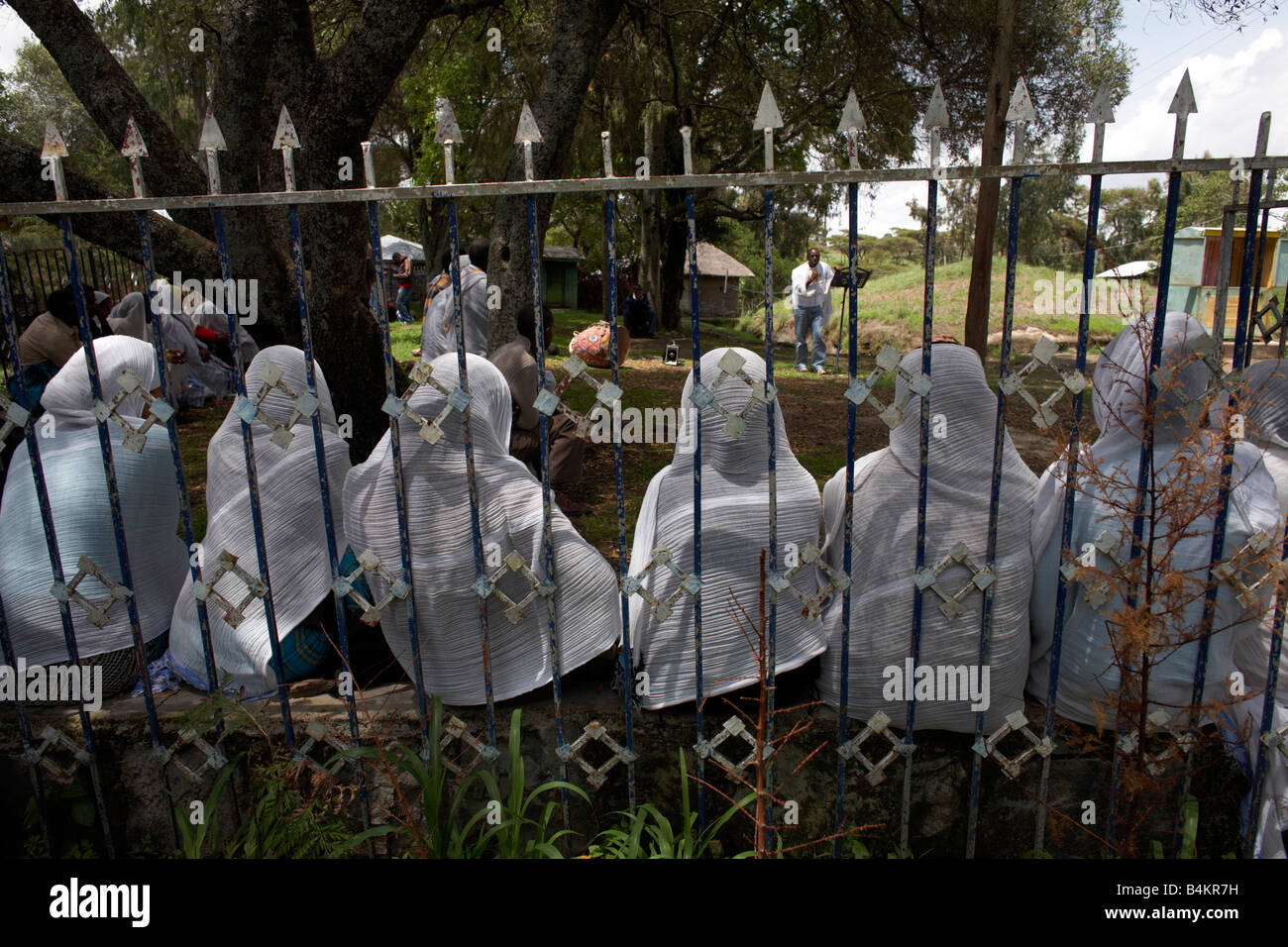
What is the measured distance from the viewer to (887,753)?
233 cm

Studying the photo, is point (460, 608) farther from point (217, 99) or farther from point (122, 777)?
point (217, 99)

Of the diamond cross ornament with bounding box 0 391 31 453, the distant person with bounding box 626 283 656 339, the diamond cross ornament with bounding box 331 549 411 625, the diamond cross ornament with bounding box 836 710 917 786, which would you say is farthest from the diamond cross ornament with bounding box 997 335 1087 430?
the distant person with bounding box 626 283 656 339

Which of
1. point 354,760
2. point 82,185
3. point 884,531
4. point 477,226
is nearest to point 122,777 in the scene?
point 354,760

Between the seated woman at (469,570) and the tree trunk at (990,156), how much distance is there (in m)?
7.17

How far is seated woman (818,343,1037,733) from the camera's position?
7.40 ft

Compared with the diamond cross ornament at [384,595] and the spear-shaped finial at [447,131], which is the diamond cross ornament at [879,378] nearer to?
the spear-shaped finial at [447,131]

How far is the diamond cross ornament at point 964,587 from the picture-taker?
216 cm

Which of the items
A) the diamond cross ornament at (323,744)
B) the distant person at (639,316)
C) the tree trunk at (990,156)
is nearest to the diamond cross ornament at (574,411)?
the diamond cross ornament at (323,744)

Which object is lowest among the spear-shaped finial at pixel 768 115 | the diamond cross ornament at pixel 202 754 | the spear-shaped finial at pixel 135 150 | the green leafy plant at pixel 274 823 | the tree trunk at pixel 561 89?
the green leafy plant at pixel 274 823

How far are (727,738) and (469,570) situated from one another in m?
0.86

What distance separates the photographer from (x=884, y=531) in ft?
7.63

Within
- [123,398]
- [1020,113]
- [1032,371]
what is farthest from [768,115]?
[123,398]

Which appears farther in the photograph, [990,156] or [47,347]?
[990,156]

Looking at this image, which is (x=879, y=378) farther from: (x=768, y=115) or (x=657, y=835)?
(x=657, y=835)
